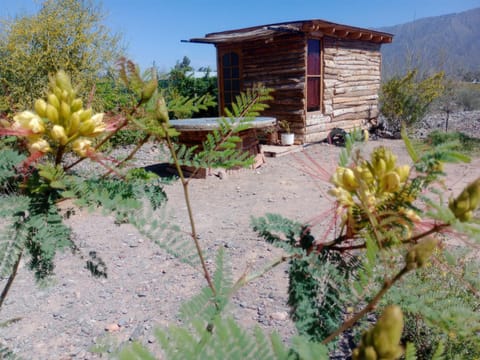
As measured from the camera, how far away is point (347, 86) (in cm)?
1057

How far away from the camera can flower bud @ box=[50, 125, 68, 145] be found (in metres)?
0.79

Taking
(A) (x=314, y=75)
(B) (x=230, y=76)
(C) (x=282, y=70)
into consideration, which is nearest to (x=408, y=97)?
(A) (x=314, y=75)

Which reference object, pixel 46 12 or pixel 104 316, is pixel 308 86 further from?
pixel 104 316

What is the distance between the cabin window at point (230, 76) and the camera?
1014 centimetres

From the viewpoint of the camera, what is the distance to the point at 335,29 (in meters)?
9.17

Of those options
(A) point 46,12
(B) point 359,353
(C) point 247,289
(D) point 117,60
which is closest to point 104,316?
(C) point 247,289

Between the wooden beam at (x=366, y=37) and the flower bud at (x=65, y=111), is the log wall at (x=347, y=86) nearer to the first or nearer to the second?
the wooden beam at (x=366, y=37)

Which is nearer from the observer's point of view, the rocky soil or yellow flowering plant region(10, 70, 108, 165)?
yellow flowering plant region(10, 70, 108, 165)

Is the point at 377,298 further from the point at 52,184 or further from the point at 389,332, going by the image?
the point at 52,184

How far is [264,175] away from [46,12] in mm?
5377

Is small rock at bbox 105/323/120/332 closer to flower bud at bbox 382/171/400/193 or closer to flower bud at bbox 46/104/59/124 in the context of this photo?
flower bud at bbox 46/104/59/124

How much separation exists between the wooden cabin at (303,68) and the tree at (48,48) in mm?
2943

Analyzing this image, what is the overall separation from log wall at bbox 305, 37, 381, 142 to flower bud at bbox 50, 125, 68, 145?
8.76 meters

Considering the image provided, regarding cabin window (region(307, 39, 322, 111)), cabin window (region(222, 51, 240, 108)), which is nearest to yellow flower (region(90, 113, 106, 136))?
cabin window (region(307, 39, 322, 111))
